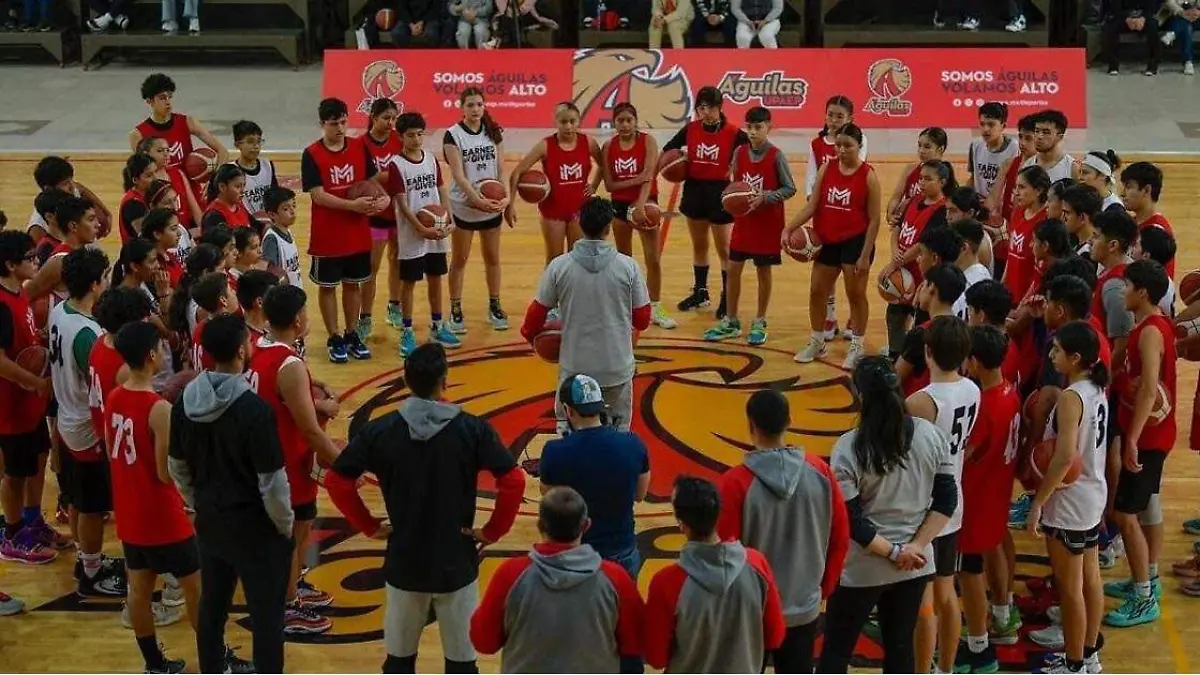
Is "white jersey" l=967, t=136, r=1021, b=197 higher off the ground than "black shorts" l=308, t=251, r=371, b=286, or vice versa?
"white jersey" l=967, t=136, r=1021, b=197

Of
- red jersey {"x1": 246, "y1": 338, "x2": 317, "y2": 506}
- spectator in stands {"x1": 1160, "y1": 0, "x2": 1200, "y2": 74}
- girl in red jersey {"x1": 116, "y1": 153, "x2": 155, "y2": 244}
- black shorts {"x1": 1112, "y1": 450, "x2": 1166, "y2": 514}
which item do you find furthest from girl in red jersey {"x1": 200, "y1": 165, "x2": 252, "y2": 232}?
spectator in stands {"x1": 1160, "y1": 0, "x2": 1200, "y2": 74}

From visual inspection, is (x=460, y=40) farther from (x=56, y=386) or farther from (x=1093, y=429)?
(x=1093, y=429)

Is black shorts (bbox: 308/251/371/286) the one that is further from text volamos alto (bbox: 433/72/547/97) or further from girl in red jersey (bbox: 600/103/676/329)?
text volamos alto (bbox: 433/72/547/97)

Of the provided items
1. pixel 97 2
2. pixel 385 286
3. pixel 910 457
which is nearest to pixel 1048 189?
pixel 910 457

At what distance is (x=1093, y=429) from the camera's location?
6.08 meters

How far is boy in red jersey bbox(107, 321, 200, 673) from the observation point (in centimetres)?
592

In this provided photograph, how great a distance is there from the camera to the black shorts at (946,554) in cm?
587

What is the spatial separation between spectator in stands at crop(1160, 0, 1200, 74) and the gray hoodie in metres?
14.9

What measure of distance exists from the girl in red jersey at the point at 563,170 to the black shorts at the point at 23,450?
160 inches

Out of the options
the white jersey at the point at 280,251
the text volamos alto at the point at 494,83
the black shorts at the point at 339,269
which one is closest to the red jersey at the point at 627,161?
the black shorts at the point at 339,269

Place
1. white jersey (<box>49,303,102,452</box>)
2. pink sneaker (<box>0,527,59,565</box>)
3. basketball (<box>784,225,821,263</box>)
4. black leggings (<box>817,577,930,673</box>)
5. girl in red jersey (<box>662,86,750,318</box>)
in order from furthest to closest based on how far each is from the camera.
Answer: girl in red jersey (<box>662,86,750,318</box>)
basketball (<box>784,225,821,263</box>)
pink sneaker (<box>0,527,59,565</box>)
white jersey (<box>49,303,102,452</box>)
black leggings (<box>817,577,930,673</box>)

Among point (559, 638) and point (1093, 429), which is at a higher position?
point (1093, 429)

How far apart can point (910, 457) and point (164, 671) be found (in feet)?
10.8

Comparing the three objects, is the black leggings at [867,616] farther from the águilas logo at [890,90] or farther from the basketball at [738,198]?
the águilas logo at [890,90]
